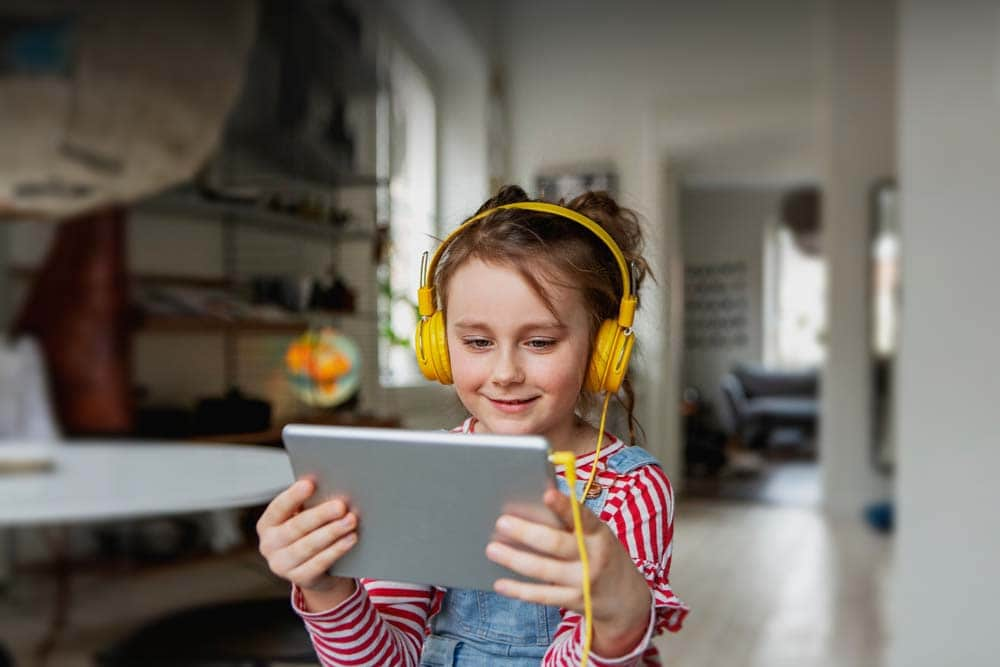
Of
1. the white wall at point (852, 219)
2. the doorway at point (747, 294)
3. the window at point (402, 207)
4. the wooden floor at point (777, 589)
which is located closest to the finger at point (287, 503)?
the window at point (402, 207)

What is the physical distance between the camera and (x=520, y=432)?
589mm

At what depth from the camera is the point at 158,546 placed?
4.83 ft

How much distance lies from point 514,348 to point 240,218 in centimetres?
86

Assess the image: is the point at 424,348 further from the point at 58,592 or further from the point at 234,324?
the point at 58,592

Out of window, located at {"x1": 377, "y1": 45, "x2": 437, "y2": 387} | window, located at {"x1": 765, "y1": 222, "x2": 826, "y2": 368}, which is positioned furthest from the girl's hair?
window, located at {"x1": 765, "y1": 222, "x2": 826, "y2": 368}

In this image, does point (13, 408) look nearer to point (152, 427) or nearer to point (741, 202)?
point (152, 427)

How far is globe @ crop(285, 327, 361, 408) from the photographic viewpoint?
4.22ft

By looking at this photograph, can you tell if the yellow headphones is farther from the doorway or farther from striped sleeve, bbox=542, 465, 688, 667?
the doorway

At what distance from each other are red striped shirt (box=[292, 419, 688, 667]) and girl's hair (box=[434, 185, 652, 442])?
72mm

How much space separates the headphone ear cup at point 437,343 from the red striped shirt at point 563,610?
0.41 ft

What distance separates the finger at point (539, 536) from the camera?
1.46 ft

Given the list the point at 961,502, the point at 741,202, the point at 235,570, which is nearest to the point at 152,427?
the point at 235,570

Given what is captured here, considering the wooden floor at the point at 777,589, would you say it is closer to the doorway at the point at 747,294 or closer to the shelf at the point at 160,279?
the shelf at the point at 160,279

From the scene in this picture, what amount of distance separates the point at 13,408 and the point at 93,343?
0.45 ft
